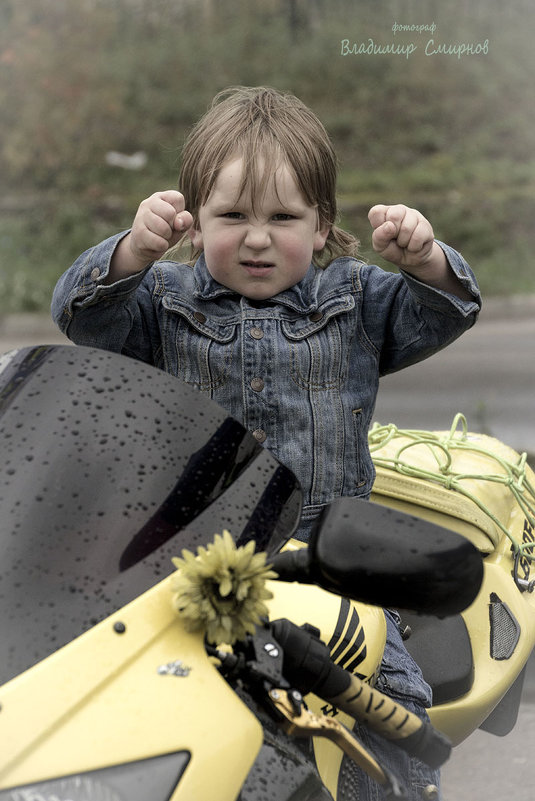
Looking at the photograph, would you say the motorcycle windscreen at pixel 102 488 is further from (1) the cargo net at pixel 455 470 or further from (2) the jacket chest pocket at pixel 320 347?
(1) the cargo net at pixel 455 470

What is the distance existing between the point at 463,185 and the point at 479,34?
6.65 ft

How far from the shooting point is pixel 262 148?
6.42 feet

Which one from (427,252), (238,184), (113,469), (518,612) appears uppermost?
(238,184)

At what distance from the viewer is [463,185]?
13.4 metres

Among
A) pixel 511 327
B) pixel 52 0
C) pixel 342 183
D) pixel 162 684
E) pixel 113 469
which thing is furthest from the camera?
pixel 52 0

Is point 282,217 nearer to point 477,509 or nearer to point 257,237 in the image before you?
point 257,237

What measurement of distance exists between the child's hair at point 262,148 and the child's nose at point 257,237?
7cm

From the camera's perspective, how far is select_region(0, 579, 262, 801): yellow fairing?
993mm

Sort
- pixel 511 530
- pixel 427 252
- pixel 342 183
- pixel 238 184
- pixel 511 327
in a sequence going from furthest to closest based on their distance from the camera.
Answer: pixel 342 183, pixel 511 327, pixel 511 530, pixel 238 184, pixel 427 252

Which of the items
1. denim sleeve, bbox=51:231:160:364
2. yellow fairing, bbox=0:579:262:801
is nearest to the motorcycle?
yellow fairing, bbox=0:579:262:801

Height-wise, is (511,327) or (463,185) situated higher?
(463,185)

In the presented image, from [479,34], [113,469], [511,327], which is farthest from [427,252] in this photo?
[479,34]

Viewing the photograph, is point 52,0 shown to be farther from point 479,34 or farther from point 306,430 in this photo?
point 306,430

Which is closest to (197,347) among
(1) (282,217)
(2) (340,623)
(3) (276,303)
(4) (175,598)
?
(3) (276,303)
